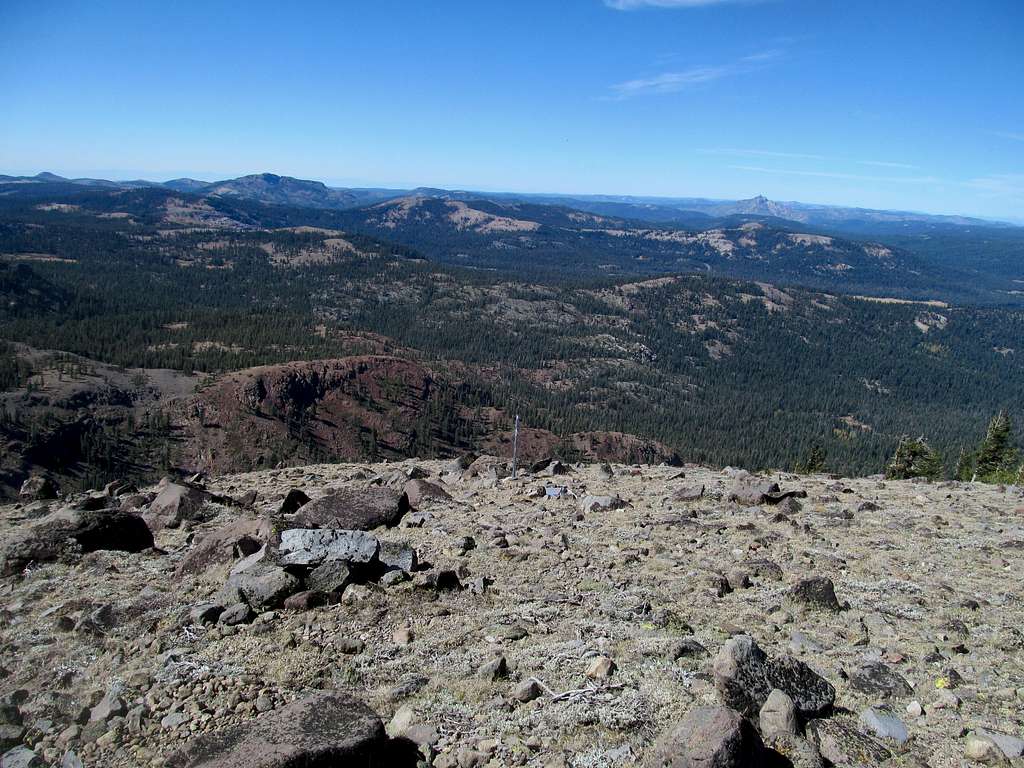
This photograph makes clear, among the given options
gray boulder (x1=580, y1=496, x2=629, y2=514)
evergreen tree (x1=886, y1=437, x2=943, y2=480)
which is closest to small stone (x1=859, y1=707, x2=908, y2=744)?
gray boulder (x1=580, y1=496, x2=629, y2=514)

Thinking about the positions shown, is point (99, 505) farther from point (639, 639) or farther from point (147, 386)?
point (147, 386)

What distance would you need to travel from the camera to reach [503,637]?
9.50 meters

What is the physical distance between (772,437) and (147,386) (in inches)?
4601

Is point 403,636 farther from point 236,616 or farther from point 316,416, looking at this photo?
point 316,416

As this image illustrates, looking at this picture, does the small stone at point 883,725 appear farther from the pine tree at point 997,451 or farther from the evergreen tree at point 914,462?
the pine tree at point 997,451

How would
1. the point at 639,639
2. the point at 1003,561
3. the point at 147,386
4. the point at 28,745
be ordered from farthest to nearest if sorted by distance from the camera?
the point at 147,386, the point at 1003,561, the point at 639,639, the point at 28,745

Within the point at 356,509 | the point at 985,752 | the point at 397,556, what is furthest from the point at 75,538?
the point at 985,752

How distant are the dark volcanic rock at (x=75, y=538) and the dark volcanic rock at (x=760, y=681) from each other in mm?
12805

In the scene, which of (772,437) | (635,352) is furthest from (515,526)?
(635,352)

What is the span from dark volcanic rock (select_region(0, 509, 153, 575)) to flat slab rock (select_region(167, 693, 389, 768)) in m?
8.89

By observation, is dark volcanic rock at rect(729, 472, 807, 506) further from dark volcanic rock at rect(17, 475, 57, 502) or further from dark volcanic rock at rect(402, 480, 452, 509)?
dark volcanic rock at rect(17, 475, 57, 502)

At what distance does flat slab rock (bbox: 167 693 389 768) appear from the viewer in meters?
5.90

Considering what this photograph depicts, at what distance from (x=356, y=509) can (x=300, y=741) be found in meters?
10.2

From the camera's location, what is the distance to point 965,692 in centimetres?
830
